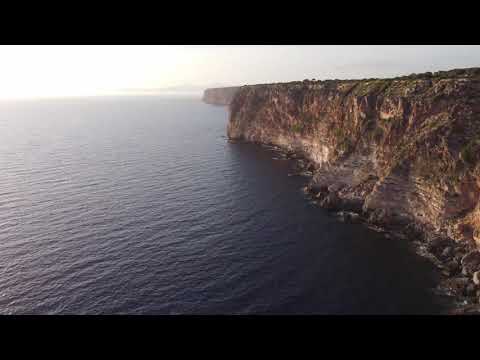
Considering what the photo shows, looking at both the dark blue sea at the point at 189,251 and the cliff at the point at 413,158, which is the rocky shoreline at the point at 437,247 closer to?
the cliff at the point at 413,158

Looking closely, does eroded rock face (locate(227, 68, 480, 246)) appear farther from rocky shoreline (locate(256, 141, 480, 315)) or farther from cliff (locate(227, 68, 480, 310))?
rocky shoreline (locate(256, 141, 480, 315))

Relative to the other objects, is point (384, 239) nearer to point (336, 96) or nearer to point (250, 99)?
point (336, 96)

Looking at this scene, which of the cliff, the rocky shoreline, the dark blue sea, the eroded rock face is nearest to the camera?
the rocky shoreline

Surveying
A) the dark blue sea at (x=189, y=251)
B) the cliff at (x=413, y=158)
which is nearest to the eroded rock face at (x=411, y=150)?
the cliff at (x=413, y=158)

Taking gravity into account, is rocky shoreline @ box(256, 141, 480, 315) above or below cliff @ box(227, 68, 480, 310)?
below

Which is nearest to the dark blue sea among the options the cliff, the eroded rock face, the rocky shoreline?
the rocky shoreline

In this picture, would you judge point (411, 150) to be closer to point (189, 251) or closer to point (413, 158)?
point (413, 158)

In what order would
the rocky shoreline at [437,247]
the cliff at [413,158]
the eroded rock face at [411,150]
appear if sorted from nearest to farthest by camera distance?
the rocky shoreline at [437,247]
the cliff at [413,158]
the eroded rock face at [411,150]
